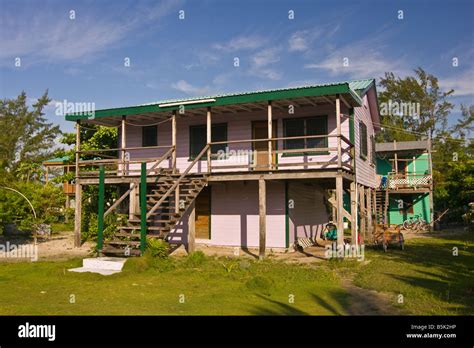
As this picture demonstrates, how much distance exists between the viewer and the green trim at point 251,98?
13.9 m

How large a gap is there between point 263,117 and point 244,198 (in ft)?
11.0

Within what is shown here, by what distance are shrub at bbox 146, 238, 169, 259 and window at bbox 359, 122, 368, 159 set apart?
9.34 metres

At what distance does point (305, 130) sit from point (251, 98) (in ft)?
9.27

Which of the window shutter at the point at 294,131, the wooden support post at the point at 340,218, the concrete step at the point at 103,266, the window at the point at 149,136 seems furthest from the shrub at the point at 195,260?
the window at the point at 149,136

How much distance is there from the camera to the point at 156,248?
12719 mm

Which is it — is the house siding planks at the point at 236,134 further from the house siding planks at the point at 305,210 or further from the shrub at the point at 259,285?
the shrub at the point at 259,285

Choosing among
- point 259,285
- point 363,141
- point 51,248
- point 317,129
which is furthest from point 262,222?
point 51,248

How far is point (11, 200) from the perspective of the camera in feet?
54.0

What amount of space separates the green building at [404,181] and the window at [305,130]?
46.0ft

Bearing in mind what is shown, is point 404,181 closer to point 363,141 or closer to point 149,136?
point 363,141

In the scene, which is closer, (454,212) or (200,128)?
(200,128)

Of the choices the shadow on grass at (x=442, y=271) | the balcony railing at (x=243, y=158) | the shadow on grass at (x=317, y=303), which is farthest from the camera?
the balcony railing at (x=243, y=158)

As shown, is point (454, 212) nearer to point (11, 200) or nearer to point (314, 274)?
point (314, 274)
